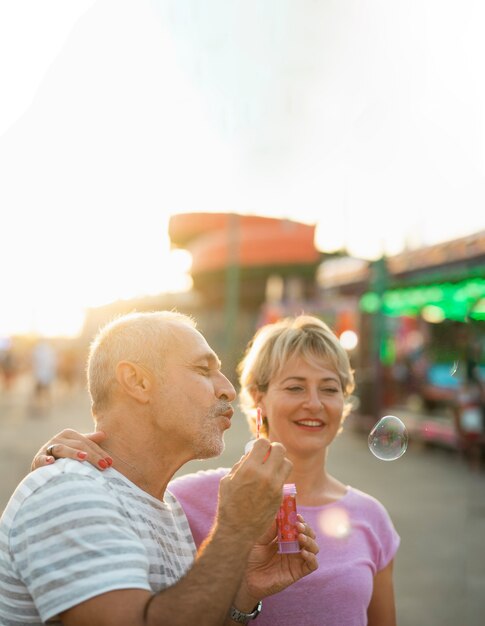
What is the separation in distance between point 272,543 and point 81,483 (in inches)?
28.4

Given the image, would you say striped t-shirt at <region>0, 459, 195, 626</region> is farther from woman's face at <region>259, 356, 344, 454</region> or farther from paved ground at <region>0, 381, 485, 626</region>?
paved ground at <region>0, 381, 485, 626</region>

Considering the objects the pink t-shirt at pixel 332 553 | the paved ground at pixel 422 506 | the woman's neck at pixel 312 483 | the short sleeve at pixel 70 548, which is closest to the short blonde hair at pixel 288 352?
the woman's neck at pixel 312 483

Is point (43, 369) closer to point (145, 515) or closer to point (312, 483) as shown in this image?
point (312, 483)

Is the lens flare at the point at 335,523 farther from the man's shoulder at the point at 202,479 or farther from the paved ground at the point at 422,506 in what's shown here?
the paved ground at the point at 422,506

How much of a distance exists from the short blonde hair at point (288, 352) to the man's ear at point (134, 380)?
88 centimetres

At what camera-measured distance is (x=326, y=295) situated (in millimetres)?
17406

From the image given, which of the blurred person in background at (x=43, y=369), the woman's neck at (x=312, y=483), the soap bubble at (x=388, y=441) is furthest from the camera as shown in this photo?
the blurred person in background at (x=43, y=369)

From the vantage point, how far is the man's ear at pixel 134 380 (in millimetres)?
1943

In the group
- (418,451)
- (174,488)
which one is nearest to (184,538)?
(174,488)

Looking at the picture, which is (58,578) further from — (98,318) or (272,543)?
(98,318)

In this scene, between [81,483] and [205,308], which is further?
[205,308]

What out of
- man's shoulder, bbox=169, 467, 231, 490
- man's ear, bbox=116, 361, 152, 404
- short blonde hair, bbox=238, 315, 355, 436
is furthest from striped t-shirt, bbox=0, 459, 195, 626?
short blonde hair, bbox=238, 315, 355, 436

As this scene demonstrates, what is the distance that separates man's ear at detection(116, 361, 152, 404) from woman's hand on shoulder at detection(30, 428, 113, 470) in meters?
0.14

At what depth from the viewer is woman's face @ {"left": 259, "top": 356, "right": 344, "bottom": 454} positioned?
8.73 feet
